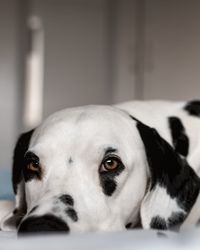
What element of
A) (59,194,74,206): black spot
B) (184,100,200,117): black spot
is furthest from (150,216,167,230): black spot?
(184,100,200,117): black spot

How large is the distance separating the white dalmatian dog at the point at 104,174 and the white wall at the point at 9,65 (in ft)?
13.8

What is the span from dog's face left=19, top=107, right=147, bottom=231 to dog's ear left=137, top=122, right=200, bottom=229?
0.03m

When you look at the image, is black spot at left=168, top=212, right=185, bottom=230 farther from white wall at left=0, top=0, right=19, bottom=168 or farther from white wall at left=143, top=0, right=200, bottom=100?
white wall at left=0, top=0, right=19, bottom=168

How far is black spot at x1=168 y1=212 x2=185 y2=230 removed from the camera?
145 centimetres

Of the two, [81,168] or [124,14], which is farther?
[124,14]

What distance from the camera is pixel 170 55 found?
5812mm

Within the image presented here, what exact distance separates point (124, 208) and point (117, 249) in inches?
34.5

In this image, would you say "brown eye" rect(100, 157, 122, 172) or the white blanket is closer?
the white blanket

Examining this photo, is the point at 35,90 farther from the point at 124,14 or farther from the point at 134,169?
the point at 134,169

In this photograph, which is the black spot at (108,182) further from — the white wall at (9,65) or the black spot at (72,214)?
the white wall at (9,65)

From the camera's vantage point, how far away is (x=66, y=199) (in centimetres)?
124

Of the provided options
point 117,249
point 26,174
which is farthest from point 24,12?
point 117,249

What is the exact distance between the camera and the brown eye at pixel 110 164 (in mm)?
1405

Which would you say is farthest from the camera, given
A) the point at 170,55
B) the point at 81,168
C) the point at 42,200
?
the point at 170,55
